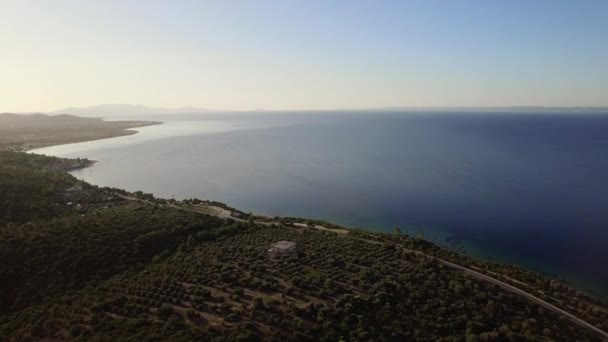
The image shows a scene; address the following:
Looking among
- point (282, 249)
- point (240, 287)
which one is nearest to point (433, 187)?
point (282, 249)

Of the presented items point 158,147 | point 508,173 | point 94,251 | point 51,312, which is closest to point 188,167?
point 158,147

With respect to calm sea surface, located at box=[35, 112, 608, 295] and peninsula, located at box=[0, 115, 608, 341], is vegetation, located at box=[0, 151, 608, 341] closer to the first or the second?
peninsula, located at box=[0, 115, 608, 341]

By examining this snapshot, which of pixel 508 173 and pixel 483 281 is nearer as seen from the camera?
pixel 483 281

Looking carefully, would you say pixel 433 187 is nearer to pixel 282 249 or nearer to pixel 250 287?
pixel 282 249

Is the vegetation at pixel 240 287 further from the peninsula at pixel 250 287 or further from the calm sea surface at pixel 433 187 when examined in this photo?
the calm sea surface at pixel 433 187

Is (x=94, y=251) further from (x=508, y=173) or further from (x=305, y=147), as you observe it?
(x=305, y=147)
